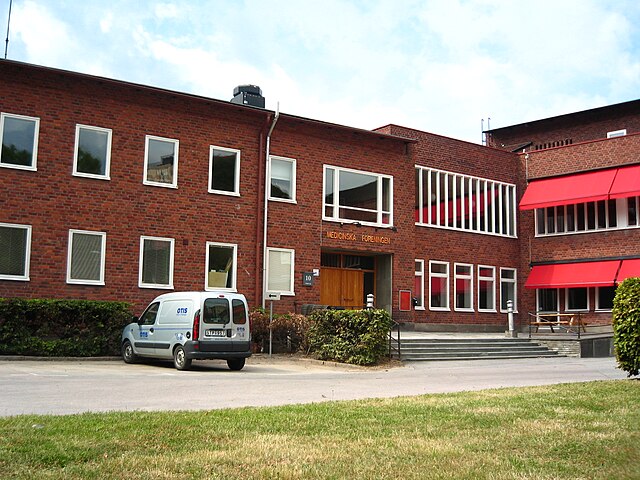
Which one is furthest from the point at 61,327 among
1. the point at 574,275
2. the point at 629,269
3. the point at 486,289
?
the point at 629,269

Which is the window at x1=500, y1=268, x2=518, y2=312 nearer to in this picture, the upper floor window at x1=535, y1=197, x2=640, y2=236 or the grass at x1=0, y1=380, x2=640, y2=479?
the upper floor window at x1=535, y1=197, x2=640, y2=236

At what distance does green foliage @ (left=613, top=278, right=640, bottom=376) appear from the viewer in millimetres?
13703

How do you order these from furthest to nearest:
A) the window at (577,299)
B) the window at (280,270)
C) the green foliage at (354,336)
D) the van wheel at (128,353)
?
the window at (577,299), the window at (280,270), the green foliage at (354,336), the van wheel at (128,353)

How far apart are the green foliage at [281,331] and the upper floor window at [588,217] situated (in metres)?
15.8

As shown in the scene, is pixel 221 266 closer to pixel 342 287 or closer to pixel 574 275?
pixel 342 287

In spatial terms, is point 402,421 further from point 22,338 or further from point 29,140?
point 29,140

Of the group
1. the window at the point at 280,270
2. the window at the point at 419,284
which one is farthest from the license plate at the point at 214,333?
the window at the point at 419,284

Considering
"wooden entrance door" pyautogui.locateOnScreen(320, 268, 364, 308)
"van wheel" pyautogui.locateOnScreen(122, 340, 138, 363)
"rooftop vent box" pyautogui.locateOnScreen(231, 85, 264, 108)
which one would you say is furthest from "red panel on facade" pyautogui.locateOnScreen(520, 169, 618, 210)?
"van wheel" pyautogui.locateOnScreen(122, 340, 138, 363)

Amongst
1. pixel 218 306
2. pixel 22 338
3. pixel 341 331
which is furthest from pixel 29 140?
pixel 341 331

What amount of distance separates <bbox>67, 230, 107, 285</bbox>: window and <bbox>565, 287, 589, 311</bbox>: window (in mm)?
20280

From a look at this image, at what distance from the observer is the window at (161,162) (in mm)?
23828

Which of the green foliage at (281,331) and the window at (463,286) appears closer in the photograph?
the green foliage at (281,331)

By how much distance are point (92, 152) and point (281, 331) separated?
7741 mm

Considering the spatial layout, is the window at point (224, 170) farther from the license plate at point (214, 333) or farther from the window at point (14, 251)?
the license plate at point (214, 333)
